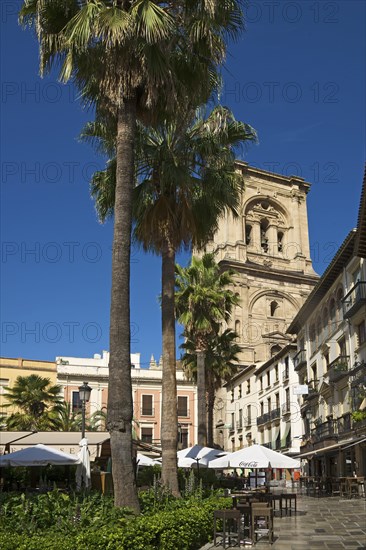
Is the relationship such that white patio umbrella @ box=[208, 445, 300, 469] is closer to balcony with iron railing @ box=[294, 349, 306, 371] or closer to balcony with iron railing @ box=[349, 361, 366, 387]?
balcony with iron railing @ box=[349, 361, 366, 387]

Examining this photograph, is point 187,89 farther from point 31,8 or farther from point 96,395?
point 96,395

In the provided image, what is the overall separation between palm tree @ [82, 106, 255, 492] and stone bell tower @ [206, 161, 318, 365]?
46.9 meters

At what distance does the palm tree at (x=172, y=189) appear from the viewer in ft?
54.4

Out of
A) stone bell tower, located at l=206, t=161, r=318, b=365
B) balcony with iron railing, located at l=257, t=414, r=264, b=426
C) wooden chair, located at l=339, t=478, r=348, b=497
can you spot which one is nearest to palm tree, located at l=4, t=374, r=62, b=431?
wooden chair, located at l=339, t=478, r=348, b=497

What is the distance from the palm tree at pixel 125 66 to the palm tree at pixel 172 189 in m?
2.37

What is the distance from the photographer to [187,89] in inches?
562

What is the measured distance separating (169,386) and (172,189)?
5.30 meters

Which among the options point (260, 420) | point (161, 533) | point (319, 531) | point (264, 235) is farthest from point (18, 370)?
point (161, 533)

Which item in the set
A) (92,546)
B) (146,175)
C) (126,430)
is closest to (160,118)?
(146,175)

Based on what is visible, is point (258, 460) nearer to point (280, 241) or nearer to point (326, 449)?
point (326, 449)

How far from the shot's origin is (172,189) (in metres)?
17.4

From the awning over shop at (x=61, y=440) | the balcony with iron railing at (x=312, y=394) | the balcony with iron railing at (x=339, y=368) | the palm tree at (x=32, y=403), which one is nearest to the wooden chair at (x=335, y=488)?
the balcony with iron railing at (x=339, y=368)

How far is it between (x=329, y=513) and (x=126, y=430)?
1131 centimetres

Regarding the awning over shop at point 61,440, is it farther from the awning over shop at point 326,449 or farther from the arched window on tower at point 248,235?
the arched window on tower at point 248,235
